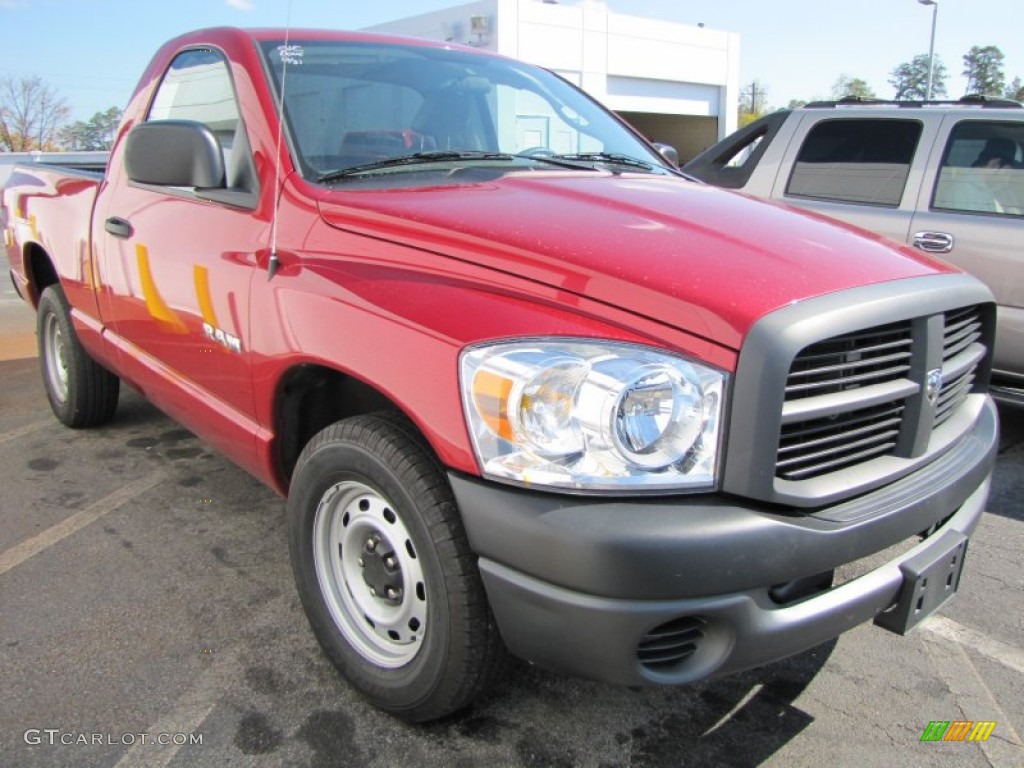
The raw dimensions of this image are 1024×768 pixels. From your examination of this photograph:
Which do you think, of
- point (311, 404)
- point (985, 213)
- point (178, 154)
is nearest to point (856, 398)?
point (311, 404)

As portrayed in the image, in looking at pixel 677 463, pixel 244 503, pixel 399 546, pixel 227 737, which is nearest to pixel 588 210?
pixel 677 463

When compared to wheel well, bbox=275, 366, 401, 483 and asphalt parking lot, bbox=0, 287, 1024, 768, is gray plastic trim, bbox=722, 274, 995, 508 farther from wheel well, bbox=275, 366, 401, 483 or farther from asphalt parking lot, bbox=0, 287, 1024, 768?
wheel well, bbox=275, 366, 401, 483

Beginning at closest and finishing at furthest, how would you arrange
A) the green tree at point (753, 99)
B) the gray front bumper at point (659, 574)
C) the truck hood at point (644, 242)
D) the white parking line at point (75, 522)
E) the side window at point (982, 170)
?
the gray front bumper at point (659, 574), the truck hood at point (644, 242), the white parking line at point (75, 522), the side window at point (982, 170), the green tree at point (753, 99)

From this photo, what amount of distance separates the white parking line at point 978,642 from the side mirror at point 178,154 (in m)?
2.66

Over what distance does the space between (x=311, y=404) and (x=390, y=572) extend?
2.12ft

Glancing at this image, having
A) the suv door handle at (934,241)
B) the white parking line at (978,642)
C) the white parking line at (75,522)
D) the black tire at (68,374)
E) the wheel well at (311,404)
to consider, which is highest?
the suv door handle at (934,241)

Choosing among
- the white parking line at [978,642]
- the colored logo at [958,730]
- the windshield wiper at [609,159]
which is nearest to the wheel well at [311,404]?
the windshield wiper at [609,159]

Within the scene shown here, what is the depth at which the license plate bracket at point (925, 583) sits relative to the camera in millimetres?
1976

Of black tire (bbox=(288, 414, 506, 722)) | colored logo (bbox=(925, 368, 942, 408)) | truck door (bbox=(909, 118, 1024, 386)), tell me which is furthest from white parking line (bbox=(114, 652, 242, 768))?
truck door (bbox=(909, 118, 1024, 386))

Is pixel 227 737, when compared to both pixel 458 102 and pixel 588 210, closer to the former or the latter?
pixel 588 210

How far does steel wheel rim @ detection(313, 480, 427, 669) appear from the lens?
2176 millimetres

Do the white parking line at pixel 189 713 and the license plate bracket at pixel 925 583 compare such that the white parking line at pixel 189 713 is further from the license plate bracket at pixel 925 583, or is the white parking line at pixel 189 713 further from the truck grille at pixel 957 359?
the truck grille at pixel 957 359

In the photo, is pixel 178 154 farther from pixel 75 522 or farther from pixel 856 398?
pixel 856 398

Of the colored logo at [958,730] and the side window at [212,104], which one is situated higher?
the side window at [212,104]
